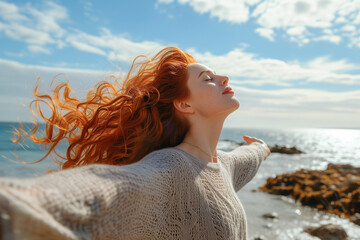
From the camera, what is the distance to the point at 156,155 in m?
1.98

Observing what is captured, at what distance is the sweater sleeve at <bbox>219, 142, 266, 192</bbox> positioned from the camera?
2.92 meters

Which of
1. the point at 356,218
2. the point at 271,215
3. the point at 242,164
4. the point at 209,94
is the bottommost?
the point at 271,215

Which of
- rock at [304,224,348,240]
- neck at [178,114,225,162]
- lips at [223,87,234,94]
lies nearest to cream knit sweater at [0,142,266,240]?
neck at [178,114,225,162]

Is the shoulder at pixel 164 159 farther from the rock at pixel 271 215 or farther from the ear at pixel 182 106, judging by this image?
the rock at pixel 271 215

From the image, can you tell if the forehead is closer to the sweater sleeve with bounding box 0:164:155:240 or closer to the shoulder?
the shoulder

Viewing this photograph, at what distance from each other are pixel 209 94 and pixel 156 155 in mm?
694

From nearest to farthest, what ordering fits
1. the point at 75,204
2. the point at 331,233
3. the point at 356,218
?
the point at 75,204 < the point at 331,233 < the point at 356,218

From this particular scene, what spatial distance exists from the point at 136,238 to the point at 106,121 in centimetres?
119

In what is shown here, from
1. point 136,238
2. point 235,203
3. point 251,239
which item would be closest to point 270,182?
point 251,239

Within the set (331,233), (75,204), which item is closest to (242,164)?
(75,204)

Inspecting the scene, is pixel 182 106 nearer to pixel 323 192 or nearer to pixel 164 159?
pixel 164 159

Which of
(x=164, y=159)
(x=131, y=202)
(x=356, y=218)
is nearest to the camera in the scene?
(x=131, y=202)

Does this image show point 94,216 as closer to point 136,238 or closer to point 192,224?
point 136,238

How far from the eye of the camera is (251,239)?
6312 mm
